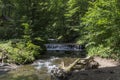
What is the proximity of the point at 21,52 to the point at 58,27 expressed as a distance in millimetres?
10092

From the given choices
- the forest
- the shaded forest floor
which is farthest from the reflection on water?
the shaded forest floor

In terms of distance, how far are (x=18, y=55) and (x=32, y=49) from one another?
2.85 m

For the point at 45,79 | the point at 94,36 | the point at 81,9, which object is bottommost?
the point at 45,79

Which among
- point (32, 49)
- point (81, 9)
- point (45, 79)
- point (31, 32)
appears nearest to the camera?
point (45, 79)

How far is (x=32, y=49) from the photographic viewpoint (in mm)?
20344

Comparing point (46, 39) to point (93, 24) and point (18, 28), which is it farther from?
point (93, 24)

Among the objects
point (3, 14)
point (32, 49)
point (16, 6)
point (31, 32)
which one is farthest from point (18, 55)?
point (3, 14)

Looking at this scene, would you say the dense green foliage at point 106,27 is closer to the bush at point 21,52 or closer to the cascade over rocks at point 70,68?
the cascade over rocks at point 70,68

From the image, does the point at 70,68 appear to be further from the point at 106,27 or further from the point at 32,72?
the point at 106,27

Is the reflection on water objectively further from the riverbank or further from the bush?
the bush

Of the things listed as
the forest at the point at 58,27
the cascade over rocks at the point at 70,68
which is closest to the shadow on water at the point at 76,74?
the cascade over rocks at the point at 70,68

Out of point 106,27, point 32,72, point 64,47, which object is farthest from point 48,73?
point 64,47

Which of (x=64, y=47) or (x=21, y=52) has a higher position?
(x=21, y=52)

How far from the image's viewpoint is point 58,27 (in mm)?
27688
